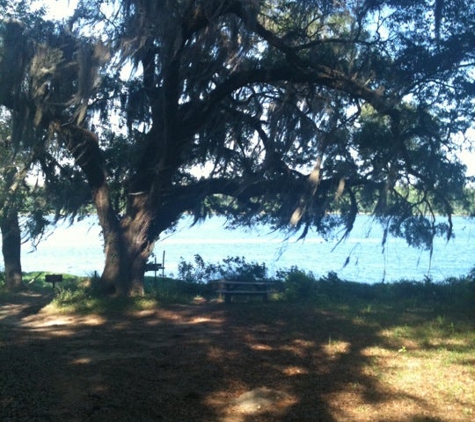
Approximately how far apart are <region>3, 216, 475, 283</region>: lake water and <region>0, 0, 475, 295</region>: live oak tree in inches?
60.8

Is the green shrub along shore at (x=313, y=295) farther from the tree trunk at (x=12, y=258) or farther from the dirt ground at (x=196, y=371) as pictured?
the dirt ground at (x=196, y=371)

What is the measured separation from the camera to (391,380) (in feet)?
24.6

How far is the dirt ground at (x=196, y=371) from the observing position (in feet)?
21.0

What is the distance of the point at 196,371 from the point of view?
25.8 feet

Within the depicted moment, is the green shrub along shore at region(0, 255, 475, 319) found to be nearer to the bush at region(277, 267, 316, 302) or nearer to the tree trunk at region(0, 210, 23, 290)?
the bush at region(277, 267, 316, 302)

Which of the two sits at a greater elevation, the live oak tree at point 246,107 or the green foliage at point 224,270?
the live oak tree at point 246,107

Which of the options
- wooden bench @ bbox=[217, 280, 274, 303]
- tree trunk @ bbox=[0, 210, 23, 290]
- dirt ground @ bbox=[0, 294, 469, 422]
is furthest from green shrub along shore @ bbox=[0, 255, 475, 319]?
dirt ground @ bbox=[0, 294, 469, 422]

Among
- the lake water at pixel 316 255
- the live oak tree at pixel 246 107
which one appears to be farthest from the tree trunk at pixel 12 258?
the live oak tree at pixel 246 107

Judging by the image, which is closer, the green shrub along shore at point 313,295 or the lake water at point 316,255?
the green shrub along shore at point 313,295

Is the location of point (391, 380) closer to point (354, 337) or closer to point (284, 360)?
point (284, 360)

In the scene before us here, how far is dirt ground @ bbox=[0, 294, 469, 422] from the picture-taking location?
6410 millimetres

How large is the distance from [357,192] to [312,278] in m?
2.47

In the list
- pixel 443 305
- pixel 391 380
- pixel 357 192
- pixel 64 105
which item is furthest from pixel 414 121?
pixel 391 380

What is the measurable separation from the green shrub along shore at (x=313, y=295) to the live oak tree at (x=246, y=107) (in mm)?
888
